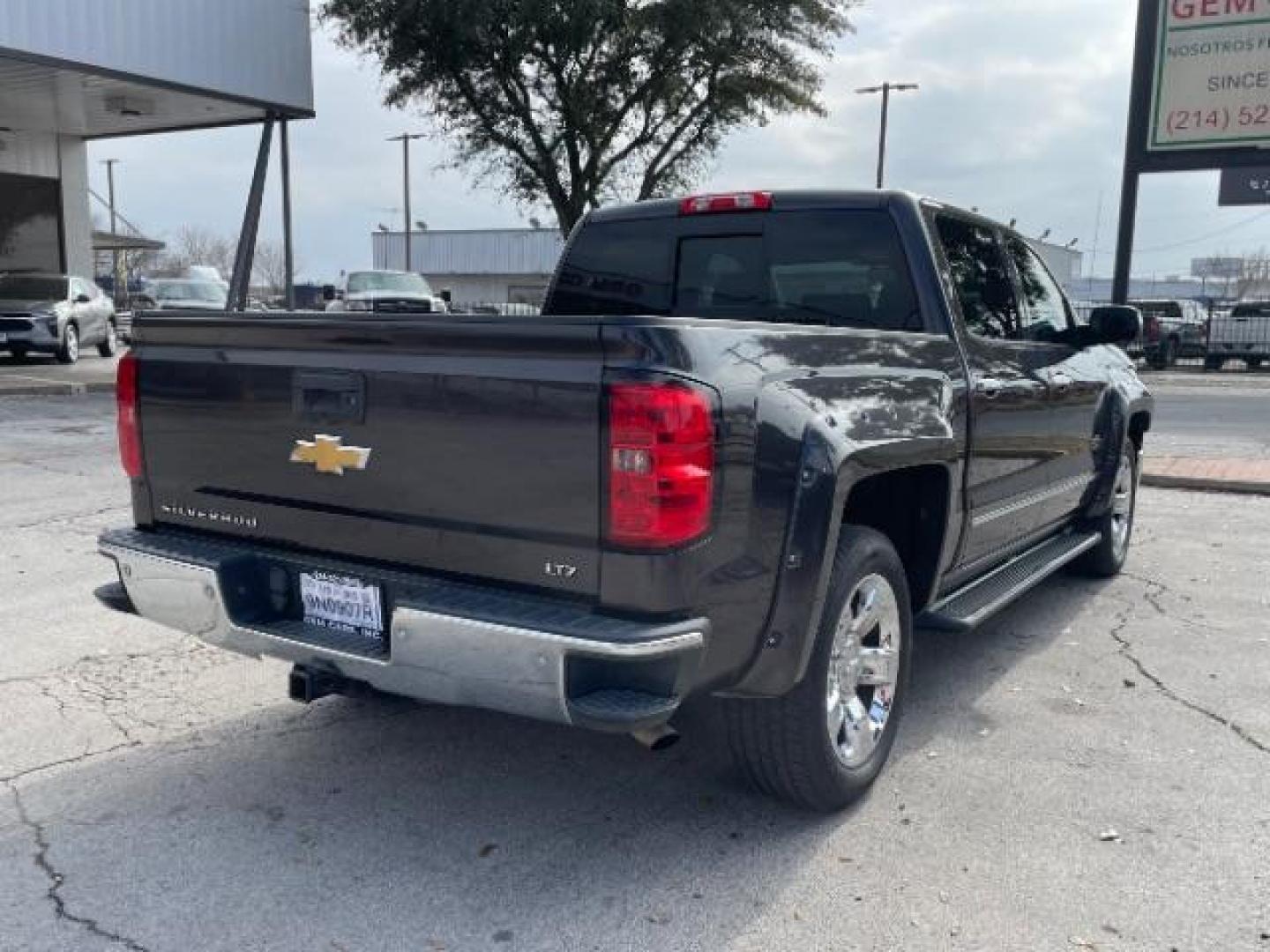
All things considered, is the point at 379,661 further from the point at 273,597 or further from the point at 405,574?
the point at 273,597

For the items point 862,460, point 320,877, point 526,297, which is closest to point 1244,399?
point 862,460

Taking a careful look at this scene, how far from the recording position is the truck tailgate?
270 centimetres

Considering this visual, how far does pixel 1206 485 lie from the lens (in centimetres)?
946

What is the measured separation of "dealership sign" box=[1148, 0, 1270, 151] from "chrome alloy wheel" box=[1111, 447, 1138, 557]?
966 centimetres

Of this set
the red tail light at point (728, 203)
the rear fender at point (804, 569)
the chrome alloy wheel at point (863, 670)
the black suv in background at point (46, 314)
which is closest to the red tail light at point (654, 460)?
the rear fender at point (804, 569)

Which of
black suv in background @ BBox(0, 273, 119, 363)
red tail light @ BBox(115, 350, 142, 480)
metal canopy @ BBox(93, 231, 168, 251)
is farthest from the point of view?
metal canopy @ BBox(93, 231, 168, 251)

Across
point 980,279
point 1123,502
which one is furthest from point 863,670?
point 1123,502

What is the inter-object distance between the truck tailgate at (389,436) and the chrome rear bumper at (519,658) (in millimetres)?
129

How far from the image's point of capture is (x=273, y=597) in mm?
3266

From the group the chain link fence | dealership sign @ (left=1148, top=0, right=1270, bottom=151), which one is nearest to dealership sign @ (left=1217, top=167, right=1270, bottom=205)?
the chain link fence

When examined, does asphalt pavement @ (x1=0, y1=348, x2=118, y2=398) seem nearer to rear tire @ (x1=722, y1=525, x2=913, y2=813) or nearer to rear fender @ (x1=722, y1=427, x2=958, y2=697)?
rear tire @ (x1=722, y1=525, x2=913, y2=813)

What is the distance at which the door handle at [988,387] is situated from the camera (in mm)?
4113

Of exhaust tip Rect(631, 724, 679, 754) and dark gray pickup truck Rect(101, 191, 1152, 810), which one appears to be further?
exhaust tip Rect(631, 724, 679, 754)

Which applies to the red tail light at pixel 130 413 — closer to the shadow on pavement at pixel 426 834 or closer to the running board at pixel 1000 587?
the shadow on pavement at pixel 426 834
